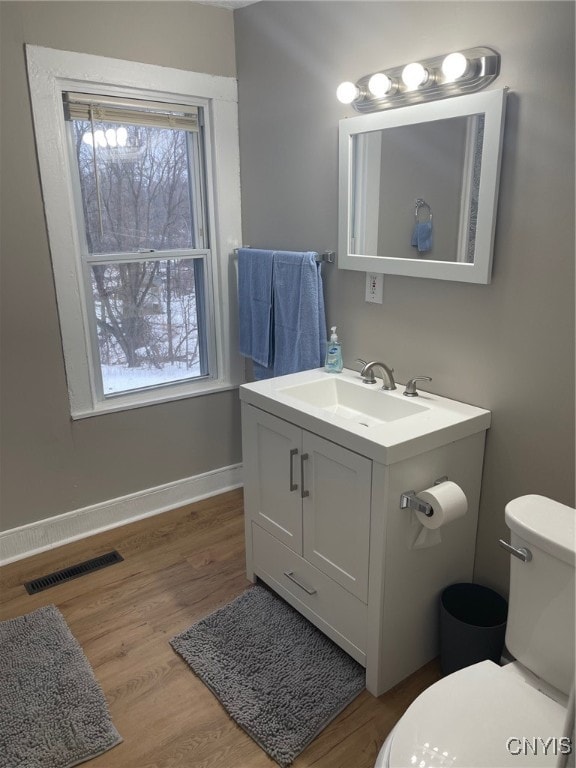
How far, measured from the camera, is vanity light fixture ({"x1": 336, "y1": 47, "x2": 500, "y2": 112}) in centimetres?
164

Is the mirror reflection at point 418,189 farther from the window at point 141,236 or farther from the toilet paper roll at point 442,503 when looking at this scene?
the window at point 141,236

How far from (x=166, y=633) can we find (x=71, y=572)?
0.62m

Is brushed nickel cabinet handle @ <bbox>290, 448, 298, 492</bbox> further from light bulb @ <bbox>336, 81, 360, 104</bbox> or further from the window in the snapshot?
light bulb @ <bbox>336, 81, 360, 104</bbox>

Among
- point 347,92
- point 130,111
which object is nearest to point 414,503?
point 347,92

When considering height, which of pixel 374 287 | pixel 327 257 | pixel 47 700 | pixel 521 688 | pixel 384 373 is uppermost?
pixel 327 257

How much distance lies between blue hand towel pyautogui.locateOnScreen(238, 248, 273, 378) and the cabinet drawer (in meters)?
0.88

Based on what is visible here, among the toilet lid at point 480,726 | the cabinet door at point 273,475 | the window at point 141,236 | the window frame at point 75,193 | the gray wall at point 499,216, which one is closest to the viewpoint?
the toilet lid at point 480,726

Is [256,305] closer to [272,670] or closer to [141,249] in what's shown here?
[141,249]

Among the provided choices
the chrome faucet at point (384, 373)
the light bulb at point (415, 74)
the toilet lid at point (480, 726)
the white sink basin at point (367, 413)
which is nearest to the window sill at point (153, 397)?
the white sink basin at point (367, 413)

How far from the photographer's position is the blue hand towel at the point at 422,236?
6.25ft

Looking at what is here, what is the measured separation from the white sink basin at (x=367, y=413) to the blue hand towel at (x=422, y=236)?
525 millimetres

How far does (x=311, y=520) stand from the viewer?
1923 millimetres

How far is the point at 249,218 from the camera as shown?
9.16 feet

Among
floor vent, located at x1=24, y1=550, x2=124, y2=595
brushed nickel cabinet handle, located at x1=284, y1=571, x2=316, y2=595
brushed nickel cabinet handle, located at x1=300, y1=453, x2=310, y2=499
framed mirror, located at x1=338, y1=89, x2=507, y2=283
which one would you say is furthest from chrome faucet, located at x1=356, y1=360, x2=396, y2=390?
floor vent, located at x1=24, y1=550, x2=124, y2=595
